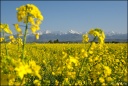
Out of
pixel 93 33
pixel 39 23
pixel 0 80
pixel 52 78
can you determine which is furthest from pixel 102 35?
pixel 0 80

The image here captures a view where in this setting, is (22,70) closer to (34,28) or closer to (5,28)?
(34,28)

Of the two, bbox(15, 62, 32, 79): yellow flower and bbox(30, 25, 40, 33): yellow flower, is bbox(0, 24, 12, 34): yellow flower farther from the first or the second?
bbox(15, 62, 32, 79): yellow flower

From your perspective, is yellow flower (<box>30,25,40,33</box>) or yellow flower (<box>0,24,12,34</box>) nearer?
yellow flower (<box>30,25,40,33</box>)

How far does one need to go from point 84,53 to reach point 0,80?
219 centimetres

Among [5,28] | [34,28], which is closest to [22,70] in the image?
[34,28]

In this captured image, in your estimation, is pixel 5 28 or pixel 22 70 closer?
pixel 22 70

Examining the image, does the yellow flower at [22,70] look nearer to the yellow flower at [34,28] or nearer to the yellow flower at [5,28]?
the yellow flower at [34,28]

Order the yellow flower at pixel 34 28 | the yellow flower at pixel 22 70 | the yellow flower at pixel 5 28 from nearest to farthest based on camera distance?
the yellow flower at pixel 22 70 < the yellow flower at pixel 34 28 < the yellow flower at pixel 5 28

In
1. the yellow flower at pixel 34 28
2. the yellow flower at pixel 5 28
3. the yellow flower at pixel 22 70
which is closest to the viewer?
the yellow flower at pixel 22 70

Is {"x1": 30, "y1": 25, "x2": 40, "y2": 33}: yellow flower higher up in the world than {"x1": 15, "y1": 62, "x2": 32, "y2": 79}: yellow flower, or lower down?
higher up

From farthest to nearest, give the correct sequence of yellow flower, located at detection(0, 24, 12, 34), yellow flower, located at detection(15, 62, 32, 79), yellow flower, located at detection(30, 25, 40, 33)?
yellow flower, located at detection(0, 24, 12, 34), yellow flower, located at detection(30, 25, 40, 33), yellow flower, located at detection(15, 62, 32, 79)

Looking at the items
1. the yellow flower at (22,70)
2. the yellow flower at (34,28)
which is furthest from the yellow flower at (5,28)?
the yellow flower at (22,70)

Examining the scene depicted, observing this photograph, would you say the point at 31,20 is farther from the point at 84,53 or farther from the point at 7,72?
the point at 84,53

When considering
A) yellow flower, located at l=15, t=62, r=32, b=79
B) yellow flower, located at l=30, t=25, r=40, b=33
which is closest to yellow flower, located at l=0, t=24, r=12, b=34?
yellow flower, located at l=30, t=25, r=40, b=33
